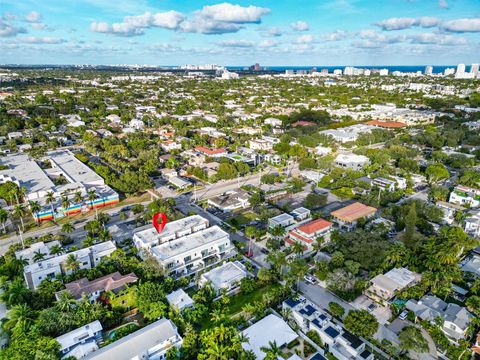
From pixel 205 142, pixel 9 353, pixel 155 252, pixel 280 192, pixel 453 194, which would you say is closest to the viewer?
pixel 9 353

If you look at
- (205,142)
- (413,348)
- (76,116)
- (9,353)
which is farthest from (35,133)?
(413,348)

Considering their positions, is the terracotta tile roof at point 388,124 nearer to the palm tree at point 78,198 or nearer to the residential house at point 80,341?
the palm tree at point 78,198

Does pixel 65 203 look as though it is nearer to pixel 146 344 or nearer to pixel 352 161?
pixel 146 344

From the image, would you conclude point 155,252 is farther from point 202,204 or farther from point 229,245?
point 202,204

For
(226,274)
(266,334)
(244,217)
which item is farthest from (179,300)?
(244,217)

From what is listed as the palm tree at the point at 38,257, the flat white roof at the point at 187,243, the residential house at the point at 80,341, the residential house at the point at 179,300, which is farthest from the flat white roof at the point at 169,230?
the residential house at the point at 80,341
